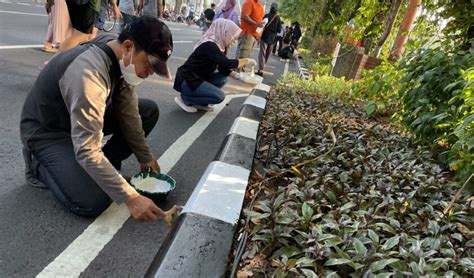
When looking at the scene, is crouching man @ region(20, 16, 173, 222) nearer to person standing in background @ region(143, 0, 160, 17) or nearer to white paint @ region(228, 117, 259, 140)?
white paint @ region(228, 117, 259, 140)

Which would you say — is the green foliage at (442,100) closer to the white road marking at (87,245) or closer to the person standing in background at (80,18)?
the white road marking at (87,245)

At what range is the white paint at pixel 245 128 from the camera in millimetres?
3490

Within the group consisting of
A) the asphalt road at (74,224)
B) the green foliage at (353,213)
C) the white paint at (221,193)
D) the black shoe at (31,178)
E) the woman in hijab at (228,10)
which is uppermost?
the woman in hijab at (228,10)

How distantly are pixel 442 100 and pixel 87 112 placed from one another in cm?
272

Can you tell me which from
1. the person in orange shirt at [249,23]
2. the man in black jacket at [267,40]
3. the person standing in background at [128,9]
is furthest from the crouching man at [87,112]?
the man in black jacket at [267,40]

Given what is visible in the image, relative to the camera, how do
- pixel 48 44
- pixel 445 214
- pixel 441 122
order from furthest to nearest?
1. pixel 48 44
2. pixel 441 122
3. pixel 445 214

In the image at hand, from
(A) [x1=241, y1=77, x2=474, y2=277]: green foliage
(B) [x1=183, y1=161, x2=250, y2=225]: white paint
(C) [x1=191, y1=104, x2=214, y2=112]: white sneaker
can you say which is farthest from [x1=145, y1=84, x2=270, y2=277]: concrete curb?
(C) [x1=191, y1=104, x2=214, y2=112]: white sneaker

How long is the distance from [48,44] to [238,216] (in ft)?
18.4

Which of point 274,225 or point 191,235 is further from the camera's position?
point 274,225

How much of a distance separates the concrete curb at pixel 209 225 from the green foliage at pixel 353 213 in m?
0.12

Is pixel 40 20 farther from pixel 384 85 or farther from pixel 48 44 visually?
pixel 384 85

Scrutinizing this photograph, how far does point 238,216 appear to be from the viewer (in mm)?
2016

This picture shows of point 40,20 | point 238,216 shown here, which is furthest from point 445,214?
point 40,20

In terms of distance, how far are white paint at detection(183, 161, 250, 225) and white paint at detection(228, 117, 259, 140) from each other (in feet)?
2.74
